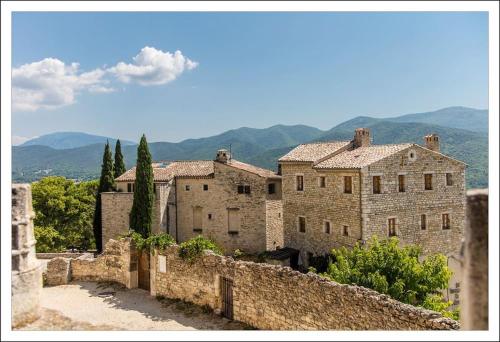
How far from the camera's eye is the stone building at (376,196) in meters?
17.7

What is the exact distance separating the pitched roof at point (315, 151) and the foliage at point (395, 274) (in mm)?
8697

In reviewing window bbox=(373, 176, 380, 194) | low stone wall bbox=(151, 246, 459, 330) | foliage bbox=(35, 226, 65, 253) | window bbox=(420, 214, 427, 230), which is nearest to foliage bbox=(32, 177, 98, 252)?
foliage bbox=(35, 226, 65, 253)

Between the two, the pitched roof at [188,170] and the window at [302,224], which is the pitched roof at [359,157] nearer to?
the window at [302,224]

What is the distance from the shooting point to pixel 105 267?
17.2 m

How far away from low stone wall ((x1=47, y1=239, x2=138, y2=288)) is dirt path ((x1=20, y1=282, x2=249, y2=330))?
0.52m

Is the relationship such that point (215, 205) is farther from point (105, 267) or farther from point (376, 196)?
point (376, 196)

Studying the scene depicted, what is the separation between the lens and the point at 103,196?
25.7 m

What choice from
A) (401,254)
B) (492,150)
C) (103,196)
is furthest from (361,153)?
(103,196)

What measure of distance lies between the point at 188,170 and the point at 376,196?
1267 centimetres

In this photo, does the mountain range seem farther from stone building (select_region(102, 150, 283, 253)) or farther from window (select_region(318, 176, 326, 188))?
window (select_region(318, 176, 326, 188))

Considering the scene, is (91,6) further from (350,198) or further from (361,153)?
(361,153)

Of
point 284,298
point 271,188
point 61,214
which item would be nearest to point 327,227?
point 271,188

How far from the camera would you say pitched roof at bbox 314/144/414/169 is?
18022mm

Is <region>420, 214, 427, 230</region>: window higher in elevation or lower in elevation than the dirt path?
higher
